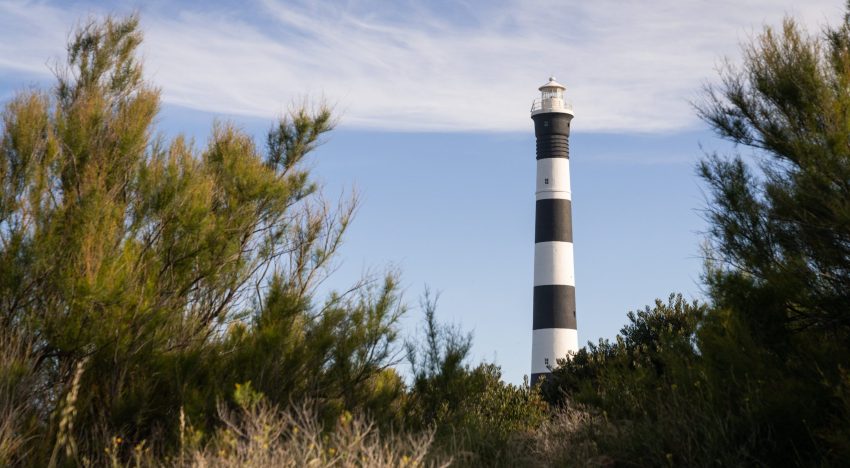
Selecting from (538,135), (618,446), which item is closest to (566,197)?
(538,135)

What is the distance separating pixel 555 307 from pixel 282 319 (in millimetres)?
15910

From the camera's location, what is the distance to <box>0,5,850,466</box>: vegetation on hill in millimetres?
9156

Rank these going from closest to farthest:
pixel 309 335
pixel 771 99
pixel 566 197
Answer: pixel 771 99, pixel 309 335, pixel 566 197

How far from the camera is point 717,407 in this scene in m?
9.62

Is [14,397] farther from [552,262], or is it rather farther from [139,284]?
[552,262]

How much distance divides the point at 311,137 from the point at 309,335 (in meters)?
4.07

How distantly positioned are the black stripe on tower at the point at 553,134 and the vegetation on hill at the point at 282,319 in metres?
15.7

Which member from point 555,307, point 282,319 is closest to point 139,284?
point 282,319

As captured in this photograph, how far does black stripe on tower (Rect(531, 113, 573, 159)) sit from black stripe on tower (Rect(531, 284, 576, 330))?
4244 millimetres

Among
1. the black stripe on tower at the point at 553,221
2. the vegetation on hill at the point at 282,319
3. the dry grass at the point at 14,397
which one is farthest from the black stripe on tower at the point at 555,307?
the dry grass at the point at 14,397

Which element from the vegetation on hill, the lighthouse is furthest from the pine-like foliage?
the lighthouse

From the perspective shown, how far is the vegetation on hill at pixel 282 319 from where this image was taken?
9156 mm

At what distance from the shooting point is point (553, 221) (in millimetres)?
27203

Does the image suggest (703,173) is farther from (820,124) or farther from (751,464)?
(751,464)
